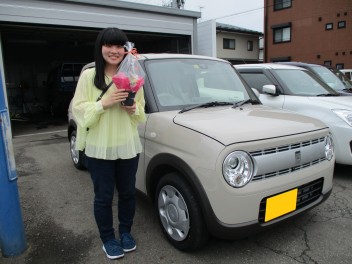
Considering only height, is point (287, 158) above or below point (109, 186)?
above

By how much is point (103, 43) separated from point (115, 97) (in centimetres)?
45

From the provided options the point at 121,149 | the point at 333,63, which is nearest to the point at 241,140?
the point at 121,149

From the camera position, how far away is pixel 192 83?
3.22 m

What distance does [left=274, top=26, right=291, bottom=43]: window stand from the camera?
24.8m

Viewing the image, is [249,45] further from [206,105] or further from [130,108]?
[130,108]

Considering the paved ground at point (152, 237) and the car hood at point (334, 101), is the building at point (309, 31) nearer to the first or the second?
the car hood at point (334, 101)

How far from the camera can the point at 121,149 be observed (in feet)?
7.63

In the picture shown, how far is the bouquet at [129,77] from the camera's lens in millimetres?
2062

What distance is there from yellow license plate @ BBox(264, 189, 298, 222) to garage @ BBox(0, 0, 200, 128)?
9.04ft

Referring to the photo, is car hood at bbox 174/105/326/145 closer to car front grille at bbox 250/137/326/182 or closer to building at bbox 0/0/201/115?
car front grille at bbox 250/137/326/182

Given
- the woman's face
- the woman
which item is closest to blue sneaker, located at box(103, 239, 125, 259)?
the woman

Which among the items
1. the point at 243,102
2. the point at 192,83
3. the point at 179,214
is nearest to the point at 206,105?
the point at 192,83

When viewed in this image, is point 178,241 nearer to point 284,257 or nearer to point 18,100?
point 284,257

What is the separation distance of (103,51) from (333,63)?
24187 millimetres
